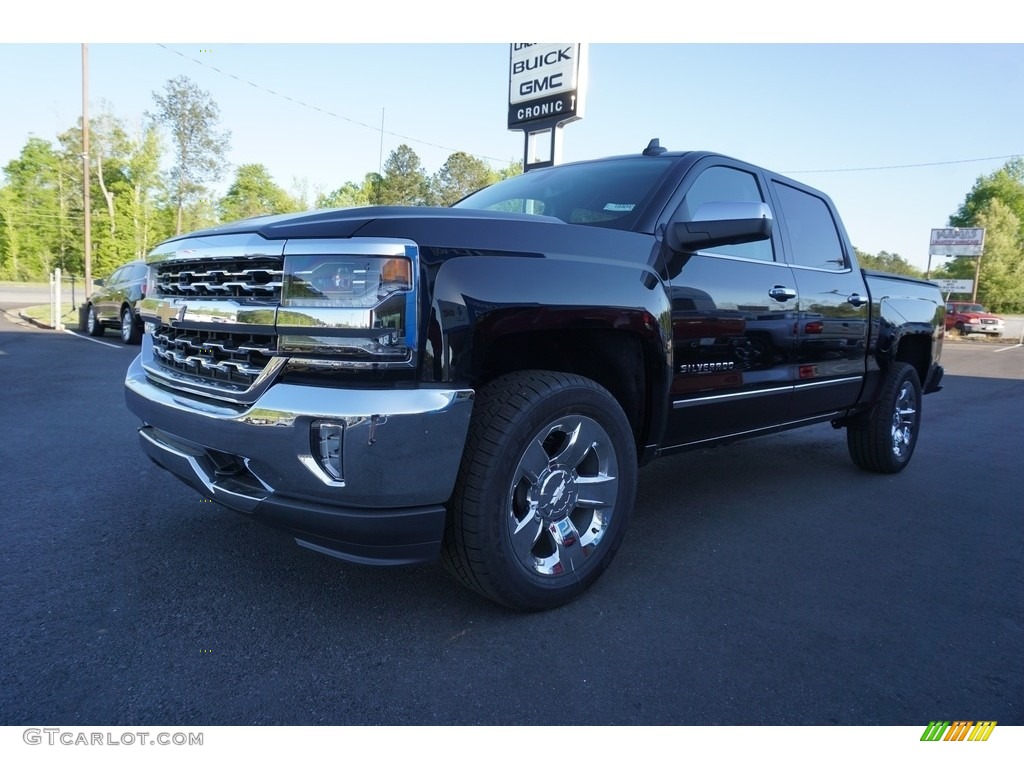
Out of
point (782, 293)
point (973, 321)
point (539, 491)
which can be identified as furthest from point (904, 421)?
point (973, 321)

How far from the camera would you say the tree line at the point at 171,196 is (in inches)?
1220

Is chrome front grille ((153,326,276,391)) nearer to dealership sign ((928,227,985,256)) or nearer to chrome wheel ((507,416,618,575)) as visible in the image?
chrome wheel ((507,416,618,575))

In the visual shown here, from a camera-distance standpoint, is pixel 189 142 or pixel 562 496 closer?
pixel 562 496

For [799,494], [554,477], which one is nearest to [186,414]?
[554,477]

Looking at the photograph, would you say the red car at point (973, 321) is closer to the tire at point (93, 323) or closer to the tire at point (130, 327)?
the tire at point (130, 327)

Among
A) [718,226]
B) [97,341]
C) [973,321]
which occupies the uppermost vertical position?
[718,226]

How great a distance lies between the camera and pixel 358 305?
195cm

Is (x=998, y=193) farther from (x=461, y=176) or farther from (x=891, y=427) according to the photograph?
(x=891, y=427)

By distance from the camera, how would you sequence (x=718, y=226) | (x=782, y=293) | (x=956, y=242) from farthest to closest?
(x=956, y=242) < (x=782, y=293) < (x=718, y=226)

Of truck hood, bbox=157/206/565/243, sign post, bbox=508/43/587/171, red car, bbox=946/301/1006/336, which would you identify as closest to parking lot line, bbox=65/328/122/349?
sign post, bbox=508/43/587/171

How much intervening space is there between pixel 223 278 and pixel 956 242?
47513 millimetres

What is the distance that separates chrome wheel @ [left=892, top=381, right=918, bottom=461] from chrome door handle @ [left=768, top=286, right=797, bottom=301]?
1.88 metres

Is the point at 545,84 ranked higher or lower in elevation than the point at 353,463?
higher

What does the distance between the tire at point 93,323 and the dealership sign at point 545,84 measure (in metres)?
9.71
